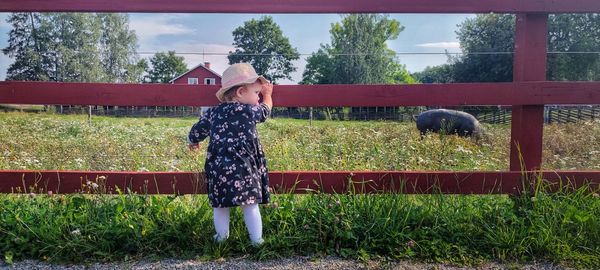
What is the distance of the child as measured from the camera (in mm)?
2936

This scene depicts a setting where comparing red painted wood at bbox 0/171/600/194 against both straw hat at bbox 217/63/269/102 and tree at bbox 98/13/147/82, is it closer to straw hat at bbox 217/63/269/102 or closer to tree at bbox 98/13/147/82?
straw hat at bbox 217/63/269/102

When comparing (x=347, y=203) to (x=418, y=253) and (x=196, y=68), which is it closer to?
(x=418, y=253)

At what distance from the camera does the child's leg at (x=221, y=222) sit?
3.01 meters

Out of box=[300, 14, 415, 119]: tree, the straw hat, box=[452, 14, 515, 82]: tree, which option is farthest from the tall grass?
box=[452, 14, 515, 82]: tree

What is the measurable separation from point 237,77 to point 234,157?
487 millimetres

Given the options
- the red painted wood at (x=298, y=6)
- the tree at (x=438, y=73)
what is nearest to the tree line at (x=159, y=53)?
the tree at (x=438, y=73)

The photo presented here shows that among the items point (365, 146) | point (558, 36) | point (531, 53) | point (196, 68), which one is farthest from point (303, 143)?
point (558, 36)

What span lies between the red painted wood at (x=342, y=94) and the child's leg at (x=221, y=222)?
761 millimetres

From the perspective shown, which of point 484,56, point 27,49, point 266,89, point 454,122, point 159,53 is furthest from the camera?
point 484,56

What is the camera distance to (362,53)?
22.3 meters

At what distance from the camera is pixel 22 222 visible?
10.3ft

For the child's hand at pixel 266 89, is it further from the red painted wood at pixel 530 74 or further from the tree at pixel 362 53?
the tree at pixel 362 53

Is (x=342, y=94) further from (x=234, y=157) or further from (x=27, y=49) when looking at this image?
(x=27, y=49)

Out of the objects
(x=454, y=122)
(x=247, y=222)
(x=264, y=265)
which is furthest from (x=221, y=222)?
(x=454, y=122)
